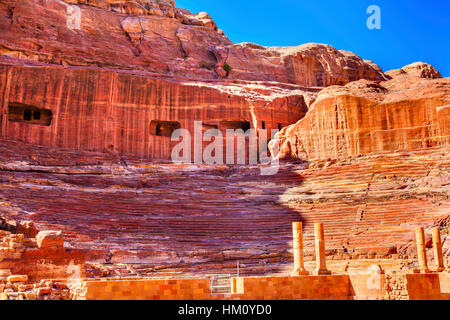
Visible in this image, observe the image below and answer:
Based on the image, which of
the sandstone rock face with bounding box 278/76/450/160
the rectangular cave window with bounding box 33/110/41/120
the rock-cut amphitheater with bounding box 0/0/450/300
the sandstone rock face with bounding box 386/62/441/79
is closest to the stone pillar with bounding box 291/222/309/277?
the rock-cut amphitheater with bounding box 0/0/450/300

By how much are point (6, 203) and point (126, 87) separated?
12.5 m

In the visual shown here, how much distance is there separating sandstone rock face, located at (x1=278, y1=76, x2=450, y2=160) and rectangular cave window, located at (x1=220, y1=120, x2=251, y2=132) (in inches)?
182

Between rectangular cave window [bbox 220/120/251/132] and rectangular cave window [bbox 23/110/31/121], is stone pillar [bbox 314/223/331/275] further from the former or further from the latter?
rectangular cave window [bbox 23/110/31/121]

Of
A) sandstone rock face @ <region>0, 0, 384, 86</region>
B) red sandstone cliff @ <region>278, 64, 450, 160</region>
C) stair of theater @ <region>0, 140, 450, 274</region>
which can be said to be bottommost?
stair of theater @ <region>0, 140, 450, 274</region>

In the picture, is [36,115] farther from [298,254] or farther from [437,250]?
[437,250]

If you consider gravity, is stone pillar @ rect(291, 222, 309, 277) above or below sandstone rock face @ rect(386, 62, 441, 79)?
below

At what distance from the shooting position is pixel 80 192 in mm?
22062

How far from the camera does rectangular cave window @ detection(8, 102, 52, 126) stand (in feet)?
92.5

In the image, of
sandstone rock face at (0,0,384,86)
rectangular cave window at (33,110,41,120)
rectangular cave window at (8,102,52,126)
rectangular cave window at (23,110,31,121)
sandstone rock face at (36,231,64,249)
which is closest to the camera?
sandstone rock face at (36,231,64,249)

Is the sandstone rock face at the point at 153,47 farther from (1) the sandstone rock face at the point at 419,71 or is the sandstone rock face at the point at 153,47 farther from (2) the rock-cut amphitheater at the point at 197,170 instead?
(1) the sandstone rock face at the point at 419,71

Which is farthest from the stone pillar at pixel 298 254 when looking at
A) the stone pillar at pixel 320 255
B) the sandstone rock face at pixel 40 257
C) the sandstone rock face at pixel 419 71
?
the sandstone rock face at pixel 419 71

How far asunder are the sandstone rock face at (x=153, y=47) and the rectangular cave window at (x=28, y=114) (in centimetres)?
373

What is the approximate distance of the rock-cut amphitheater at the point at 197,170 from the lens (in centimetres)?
1490
